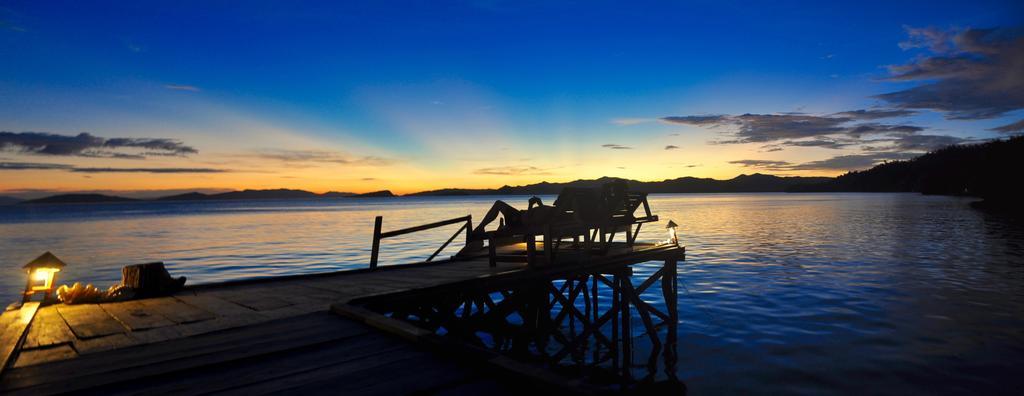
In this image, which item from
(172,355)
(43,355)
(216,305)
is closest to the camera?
(172,355)

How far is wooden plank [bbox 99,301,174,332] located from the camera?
729cm

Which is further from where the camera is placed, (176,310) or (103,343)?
(176,310)

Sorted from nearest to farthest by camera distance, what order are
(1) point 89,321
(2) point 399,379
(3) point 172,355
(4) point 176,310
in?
(2) point 399,379 < (3) point 172,355 < (1) point 89,321 < (4) point 176,310

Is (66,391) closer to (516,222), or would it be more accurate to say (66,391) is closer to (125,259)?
(516,222)

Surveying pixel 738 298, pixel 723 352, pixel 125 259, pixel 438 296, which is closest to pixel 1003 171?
pixel 738 298

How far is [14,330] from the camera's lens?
6680 millimetres

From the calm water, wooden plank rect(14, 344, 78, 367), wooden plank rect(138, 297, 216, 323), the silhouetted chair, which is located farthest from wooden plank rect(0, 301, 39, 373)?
the calm water

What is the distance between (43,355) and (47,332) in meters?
1.36

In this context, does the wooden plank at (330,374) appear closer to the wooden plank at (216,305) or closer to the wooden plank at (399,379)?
the wooden plank at (399,379)

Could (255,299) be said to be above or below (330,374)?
below

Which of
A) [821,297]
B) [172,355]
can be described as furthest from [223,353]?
[821,297]

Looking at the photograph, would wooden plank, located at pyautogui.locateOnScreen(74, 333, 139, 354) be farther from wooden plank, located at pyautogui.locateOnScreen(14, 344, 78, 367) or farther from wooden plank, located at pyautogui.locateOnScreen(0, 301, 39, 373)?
wooden plank, located at pyautogui.locateOnScreen(0, 301, 39, 373)

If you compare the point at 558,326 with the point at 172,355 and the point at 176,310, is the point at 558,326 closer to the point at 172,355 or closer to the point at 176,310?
the point at 176,310

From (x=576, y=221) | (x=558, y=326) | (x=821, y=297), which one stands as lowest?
(x=558, y=326)
